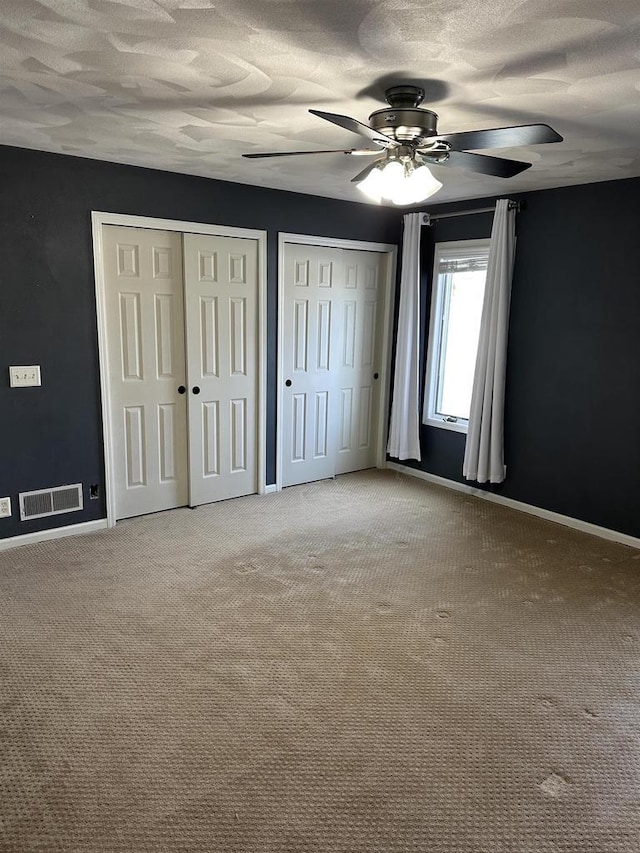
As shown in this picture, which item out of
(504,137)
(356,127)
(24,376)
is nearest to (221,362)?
(24,376)

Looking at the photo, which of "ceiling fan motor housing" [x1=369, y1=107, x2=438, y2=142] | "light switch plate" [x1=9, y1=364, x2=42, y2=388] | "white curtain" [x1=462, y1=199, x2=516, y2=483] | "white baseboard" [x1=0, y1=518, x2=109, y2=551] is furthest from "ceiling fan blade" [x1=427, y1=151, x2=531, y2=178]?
"white baseboard" [x1=0, y1=518, x2=109, y2=551]

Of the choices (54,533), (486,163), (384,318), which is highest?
(486,163)

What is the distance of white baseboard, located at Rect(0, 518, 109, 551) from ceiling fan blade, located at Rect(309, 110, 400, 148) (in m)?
3.03

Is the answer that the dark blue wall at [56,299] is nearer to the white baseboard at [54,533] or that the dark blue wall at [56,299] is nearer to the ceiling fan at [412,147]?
the white baseboard at [54,533]

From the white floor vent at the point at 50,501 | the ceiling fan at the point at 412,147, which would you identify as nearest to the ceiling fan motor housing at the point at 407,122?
the ceiling fan at the point at 412,147

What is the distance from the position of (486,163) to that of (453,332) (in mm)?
2763

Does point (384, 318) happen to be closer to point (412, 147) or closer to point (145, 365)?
point (145, 365)

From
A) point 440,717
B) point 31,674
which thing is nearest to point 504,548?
point 440,717

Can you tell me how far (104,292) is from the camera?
3.97m

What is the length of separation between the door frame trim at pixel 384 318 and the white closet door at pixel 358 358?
5 centimetres

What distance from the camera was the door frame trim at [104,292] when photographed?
3.88 meters

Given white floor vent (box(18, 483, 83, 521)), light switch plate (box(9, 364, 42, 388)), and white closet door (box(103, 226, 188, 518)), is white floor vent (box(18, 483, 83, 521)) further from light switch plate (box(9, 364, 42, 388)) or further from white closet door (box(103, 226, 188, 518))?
light switch plate (box(9, 364, 42, 388))

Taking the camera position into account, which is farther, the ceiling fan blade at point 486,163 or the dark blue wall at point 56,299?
the dark blue wall at point 56,299

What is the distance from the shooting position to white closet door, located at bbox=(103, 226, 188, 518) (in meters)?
4.06
